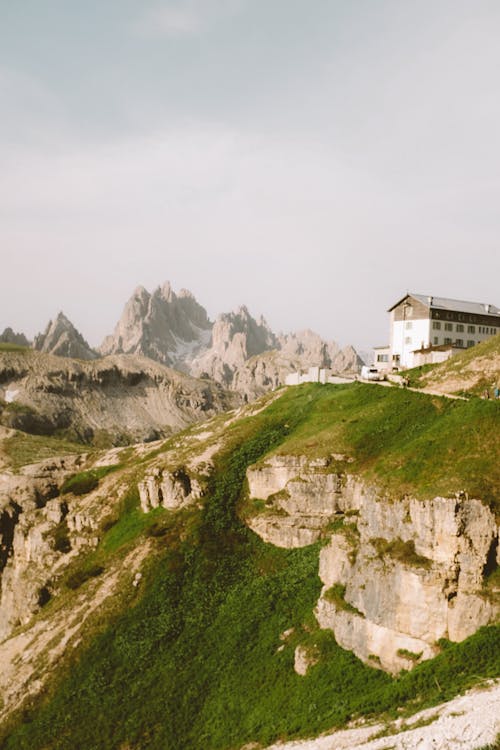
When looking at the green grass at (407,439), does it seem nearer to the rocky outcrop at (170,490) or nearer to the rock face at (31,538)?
the rocky outcrop at (170,490)

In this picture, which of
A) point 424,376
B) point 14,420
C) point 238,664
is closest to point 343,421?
point 424,376

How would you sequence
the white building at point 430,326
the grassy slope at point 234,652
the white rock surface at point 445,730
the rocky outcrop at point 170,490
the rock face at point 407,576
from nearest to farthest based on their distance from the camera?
1. the white rock surface at point 445,730
2. the grassy slope at point 234,652
3. the rock face at point 407,576
4. the rocky outcrop at point 170,490
5. the white building at point 430,326

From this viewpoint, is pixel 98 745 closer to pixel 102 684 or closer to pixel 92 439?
pixel 102 684

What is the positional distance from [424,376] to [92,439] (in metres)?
152

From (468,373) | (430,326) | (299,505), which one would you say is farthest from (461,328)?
(299,505)

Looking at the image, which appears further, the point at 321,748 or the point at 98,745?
the point at 98,745

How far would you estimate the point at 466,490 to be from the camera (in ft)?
124

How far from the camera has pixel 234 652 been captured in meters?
44.5

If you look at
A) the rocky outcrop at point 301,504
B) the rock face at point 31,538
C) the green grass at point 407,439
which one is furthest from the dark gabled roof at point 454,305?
the rock face at point 31,538

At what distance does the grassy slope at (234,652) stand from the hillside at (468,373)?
216 inches

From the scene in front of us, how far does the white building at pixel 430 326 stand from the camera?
84938mm

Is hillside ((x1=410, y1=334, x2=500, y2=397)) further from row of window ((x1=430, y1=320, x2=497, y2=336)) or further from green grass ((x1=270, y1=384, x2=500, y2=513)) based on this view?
row of window ((x1=430, y1=320, x2=497, y2=336))

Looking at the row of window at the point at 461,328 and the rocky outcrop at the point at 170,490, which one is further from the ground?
the row of window at the point at 461,328

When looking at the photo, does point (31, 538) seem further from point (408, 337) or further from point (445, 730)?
point (408, 337)
